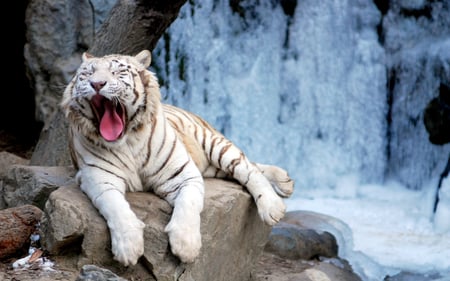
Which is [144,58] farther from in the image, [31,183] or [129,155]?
[31,183]

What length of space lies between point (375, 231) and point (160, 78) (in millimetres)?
3041

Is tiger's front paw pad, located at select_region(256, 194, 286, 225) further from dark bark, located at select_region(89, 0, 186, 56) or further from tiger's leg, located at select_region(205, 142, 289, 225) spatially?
dark bark, located at select_region(89, 0, 186, 56)

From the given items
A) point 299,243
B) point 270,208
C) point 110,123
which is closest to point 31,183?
point 110,123

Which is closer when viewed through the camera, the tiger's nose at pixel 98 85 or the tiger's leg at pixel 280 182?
the tiger's nose at pixel 98 85

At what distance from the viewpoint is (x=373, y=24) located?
8312mm

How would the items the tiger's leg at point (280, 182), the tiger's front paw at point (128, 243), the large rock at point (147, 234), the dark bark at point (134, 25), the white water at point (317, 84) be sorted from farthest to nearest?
the white water at point (317, 84), the dark bark at point (134, 25), the tiger's leg at point (280, 182), the large rock at point (147, 234), the tiger's front paw at point (128, 243)

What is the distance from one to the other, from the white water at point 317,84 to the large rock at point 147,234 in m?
4.08

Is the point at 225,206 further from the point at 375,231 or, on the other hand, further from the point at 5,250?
the point at 375,231

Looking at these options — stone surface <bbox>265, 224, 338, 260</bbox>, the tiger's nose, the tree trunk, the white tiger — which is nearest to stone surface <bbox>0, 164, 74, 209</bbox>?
the white tiger

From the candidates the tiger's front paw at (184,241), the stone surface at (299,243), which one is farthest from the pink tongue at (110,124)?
the stone surface at (299,243)

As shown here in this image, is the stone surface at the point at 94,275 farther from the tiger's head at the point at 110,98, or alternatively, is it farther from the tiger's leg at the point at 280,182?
the tiger's leg at the point at 280,182

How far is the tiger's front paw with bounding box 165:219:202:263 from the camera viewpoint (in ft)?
10.4

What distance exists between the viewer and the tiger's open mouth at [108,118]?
3299mm

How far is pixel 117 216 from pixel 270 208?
0.85 m
